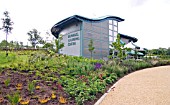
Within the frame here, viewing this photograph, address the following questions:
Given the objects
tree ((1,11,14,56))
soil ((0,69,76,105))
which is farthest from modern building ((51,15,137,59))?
soil ((0,69,76,105))

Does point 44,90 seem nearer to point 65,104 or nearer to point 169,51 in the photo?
point 65,104

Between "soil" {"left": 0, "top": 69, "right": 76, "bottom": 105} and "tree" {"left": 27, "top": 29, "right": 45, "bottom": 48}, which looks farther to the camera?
"tree" {"left": 27, "top": 29, "right": 45, "bottom": 48}

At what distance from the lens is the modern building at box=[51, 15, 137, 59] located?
87.3ft

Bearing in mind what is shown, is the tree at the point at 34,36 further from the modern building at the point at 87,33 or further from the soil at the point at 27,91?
the soil at the point at 27,91

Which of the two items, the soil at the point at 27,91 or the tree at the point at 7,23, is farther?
the tree at the point at 7,23

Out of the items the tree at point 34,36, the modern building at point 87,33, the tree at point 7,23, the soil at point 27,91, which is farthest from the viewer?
the tree at point 34,36

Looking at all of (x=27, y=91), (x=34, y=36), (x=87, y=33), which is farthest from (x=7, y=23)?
(x=27, y=91)

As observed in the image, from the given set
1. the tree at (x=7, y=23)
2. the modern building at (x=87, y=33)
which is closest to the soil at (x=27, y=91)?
the modern building at (x=87, y=33)

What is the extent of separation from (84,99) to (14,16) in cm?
3376

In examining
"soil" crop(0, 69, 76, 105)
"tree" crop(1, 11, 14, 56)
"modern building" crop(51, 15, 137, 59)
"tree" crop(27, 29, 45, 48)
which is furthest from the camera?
"tree" crop(27, 29, 45, 48)

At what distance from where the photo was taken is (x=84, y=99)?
5336mm

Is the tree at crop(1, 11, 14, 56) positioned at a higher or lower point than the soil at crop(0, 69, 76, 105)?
higher

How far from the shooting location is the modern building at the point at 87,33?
26.6 meters

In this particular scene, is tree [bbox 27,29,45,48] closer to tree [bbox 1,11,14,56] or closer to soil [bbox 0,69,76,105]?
tree [bbox 1,11,14,56]
